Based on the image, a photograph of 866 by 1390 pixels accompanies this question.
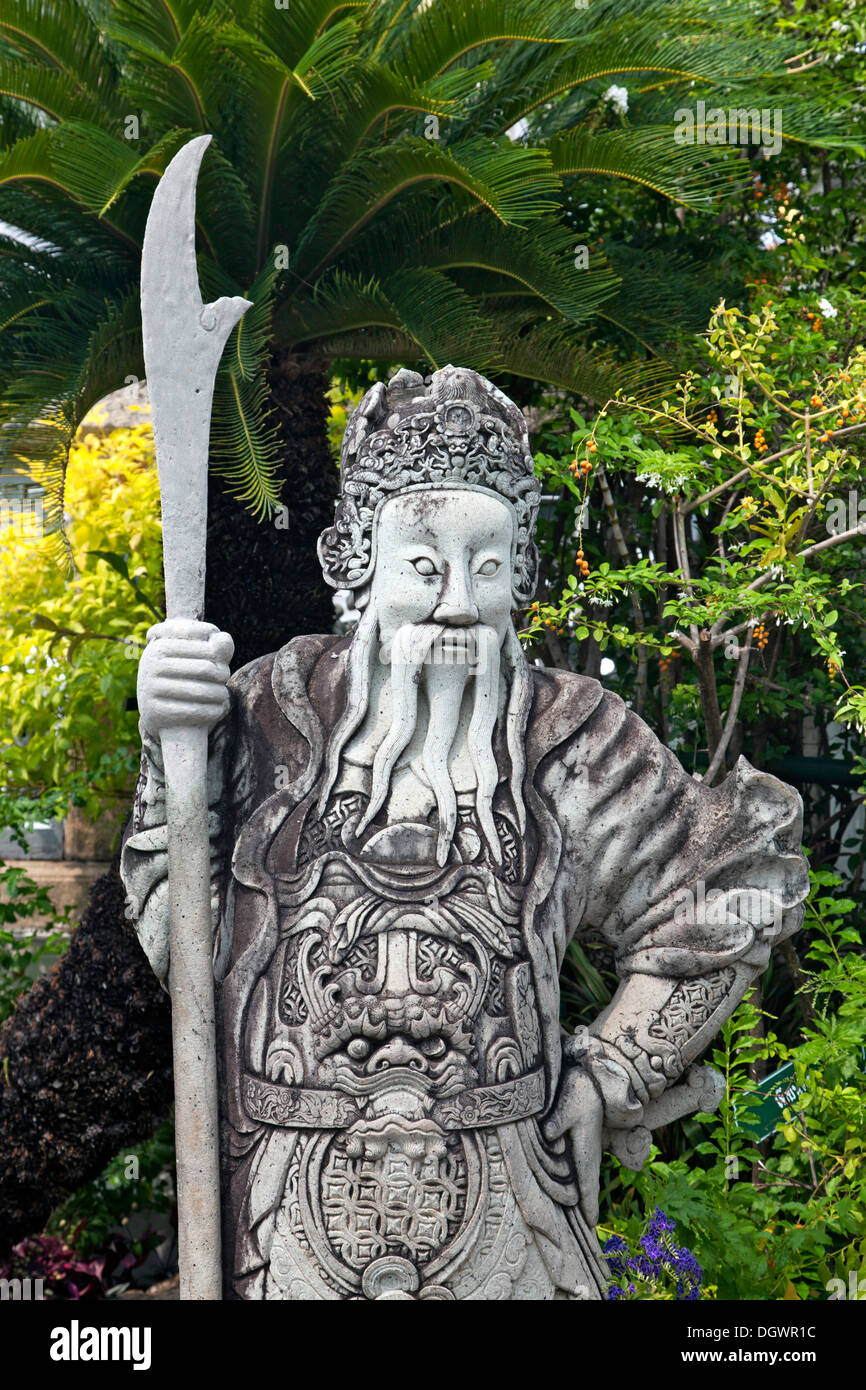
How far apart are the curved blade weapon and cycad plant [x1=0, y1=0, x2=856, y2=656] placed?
1.86m

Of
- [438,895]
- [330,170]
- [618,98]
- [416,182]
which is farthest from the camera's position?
[618,98]

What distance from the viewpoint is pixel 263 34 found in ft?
16.8

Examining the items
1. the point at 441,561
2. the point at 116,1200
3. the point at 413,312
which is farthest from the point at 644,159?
the point at 116,1200

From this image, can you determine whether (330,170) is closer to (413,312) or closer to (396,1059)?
(413,312)

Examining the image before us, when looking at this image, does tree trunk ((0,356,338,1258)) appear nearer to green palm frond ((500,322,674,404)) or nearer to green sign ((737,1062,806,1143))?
green palm frond ((500,322,674,404))

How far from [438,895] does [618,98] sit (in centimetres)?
408

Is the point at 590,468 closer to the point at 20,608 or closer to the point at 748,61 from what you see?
the point at 748,61

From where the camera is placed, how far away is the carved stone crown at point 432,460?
3.14 metres

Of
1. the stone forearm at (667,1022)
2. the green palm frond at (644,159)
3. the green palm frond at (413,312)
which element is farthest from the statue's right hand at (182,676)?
the green palm frond at (644,159)

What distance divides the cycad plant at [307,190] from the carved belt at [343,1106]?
2397mm

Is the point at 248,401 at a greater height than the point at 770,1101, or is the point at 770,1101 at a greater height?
the point at 248,401

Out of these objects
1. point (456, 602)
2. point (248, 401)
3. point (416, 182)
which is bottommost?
point (456, 602)

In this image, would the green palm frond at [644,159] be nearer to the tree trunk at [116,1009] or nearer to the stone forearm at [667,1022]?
the tree trunk at [116,1009]

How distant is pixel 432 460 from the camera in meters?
3.13
